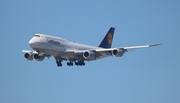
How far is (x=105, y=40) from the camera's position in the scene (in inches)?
4240

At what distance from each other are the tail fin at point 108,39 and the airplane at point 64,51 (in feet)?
18.8

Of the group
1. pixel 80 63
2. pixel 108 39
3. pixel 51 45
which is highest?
pixel 108 39

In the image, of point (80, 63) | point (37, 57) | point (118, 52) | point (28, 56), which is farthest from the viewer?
point (28, 56)

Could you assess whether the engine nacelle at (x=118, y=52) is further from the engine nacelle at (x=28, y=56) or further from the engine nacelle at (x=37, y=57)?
the engine nacelle at (x=28, y=56)

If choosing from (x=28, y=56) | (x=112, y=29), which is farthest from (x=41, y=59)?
(x=112, y=29)

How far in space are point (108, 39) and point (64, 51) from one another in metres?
16.6

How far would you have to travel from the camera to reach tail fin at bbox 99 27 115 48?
107 metres

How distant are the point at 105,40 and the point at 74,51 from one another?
13.9m

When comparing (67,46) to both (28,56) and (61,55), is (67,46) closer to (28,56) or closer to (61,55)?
(61,55)

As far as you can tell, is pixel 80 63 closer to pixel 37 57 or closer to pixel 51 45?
pixel 37 57

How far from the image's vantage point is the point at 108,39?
109m

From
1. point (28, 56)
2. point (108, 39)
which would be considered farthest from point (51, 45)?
point (108, 39)

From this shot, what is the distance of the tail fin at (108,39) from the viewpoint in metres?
107

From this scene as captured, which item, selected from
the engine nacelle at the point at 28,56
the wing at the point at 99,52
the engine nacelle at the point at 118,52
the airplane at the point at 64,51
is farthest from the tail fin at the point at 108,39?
the engine nacelle at the point at 28,56
